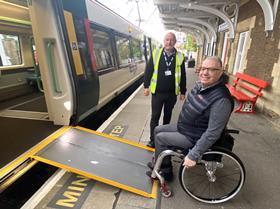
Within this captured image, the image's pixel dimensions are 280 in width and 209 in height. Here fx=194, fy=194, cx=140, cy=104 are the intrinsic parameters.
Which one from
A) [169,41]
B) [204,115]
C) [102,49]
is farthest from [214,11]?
[204,115]

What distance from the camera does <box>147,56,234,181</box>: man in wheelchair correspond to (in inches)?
67.6

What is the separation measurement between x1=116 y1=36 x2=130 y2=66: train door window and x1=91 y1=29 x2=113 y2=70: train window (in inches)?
29.8

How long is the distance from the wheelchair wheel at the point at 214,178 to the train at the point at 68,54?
79.4 inches

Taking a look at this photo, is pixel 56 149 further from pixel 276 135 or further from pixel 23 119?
pixel 276 135

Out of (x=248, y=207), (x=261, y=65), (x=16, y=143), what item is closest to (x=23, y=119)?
(x=16, y=143)

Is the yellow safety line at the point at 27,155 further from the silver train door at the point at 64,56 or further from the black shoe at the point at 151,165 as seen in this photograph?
the black shoe at the point at 151,165

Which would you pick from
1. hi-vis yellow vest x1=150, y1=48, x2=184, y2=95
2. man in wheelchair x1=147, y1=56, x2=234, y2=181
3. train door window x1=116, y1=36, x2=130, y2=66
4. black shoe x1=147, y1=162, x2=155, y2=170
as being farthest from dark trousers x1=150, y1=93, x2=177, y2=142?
train door window x1=116, y1=36, x2=130, y2=66

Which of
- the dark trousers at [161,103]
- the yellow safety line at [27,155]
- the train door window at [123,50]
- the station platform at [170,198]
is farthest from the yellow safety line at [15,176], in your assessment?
the train door window at [123,50]

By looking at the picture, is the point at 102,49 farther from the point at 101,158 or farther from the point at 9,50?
the point at 9,50

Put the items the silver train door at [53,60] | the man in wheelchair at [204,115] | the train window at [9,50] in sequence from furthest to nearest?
the train window at [9,50] → the silver train door at [53,60] → the man in wheelchair at [204,115]

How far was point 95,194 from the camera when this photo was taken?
219 cm

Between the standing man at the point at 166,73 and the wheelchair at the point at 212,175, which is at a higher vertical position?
the standing man at the point at 166,73

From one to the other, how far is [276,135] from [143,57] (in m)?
7.94

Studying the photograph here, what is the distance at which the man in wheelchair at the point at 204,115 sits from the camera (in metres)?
1.72
